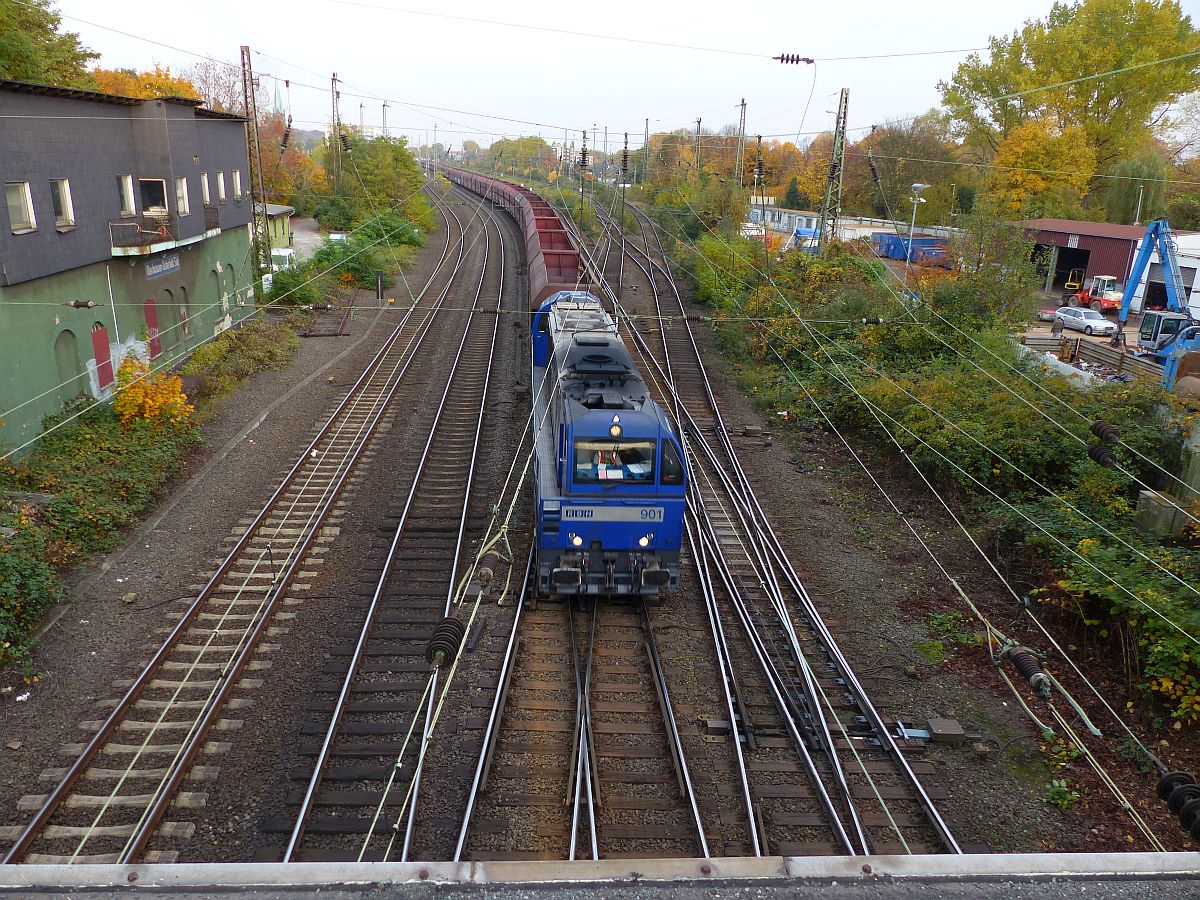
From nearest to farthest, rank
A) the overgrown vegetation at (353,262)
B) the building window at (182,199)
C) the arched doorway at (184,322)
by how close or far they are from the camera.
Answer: the building window at (182,199) → the arched doorway at (184,322) → the overgrown vegetation at (353,262)

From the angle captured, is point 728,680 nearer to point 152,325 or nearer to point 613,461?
point 613,461

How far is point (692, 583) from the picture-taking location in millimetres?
13680

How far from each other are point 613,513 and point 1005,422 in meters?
9.72

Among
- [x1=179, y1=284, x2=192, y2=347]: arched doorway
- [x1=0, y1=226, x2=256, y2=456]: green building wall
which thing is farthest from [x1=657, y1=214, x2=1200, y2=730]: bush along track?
[x1=179, y1=284, x2=192, y2=347]: arched doorway

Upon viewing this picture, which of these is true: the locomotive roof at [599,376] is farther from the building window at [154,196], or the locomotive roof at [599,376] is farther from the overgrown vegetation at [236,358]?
the building window at [154,196]

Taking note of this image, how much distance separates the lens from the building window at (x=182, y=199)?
23.2 m

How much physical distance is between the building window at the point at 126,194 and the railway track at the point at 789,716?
16.3 metres

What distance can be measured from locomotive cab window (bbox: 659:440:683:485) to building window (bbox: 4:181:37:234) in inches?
555

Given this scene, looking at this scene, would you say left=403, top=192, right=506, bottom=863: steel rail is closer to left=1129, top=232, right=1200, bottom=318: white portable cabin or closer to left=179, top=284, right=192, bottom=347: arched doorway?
left=179, top=284, right=192, bottom=347: arched doorway

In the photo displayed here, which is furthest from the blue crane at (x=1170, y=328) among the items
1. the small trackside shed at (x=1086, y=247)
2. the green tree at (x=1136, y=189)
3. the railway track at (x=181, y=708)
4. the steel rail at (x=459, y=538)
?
the green tree at (x=1136, y=189)

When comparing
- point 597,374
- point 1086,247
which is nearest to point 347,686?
point 597,374

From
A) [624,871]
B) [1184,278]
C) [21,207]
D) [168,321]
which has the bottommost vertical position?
[624,871]

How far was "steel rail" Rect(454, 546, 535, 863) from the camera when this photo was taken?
816 cm

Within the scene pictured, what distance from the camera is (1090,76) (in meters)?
45.8
